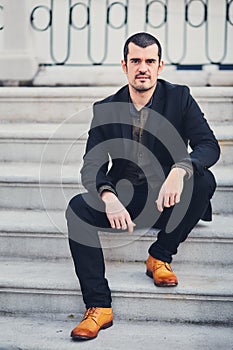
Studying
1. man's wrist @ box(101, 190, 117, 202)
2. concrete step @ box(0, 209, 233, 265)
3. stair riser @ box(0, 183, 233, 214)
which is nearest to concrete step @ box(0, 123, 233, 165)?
stair riser @ box(0, 183, 233, 214)

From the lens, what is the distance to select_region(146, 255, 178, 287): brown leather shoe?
2.94m

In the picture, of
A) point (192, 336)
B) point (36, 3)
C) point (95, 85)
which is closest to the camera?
point (192, 336)

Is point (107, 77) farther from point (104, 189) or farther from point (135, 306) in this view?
point (135, 306)

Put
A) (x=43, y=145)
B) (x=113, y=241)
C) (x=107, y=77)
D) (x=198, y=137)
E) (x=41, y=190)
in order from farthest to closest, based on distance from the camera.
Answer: (x=107, y=77) < (x=43, y=145) < (x=41, y=190) < (x=113, y=241) < (x=198, y=137)

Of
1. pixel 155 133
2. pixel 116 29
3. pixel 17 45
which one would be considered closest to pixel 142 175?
pixel 155 133

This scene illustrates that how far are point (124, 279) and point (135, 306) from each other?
0.14 m

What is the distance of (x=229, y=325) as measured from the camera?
2939 mm

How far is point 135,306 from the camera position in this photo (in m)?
2.99

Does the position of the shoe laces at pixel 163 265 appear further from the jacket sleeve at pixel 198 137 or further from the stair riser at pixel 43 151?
the stair riser at pixel 43 151

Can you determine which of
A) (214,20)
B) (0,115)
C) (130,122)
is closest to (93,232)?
(130,122)

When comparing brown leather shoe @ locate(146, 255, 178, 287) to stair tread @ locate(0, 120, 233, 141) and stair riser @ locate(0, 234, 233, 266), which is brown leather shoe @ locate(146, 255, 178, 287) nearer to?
stair riser @ locate(0, 234, 233, 266)

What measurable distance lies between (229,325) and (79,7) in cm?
412

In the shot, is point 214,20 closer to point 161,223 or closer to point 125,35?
point 125,35

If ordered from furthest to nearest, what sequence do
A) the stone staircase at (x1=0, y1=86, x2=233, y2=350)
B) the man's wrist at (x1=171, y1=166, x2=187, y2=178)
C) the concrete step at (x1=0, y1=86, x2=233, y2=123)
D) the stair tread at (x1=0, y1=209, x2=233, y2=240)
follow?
the concrete step at (x1=0, y1=86, x2=233, y2=123)
the stair tread at (x1=0, y1=209, x2=233, y2=240)
the stone staircase at (x1=0, y1=86, x2=233, y2=350)
the man's wrist at (x1=171, y1=166, x2=187, y2=178)
